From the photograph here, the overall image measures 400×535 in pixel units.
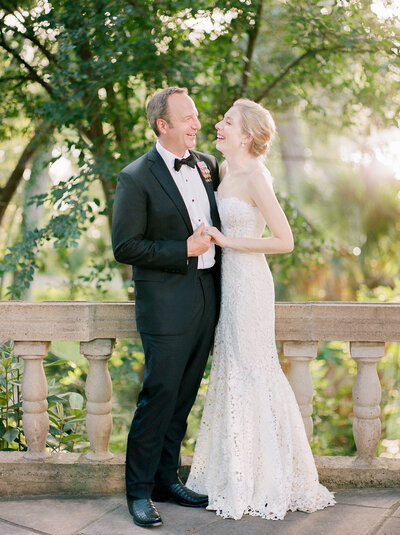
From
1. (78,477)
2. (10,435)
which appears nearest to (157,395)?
(78,477)

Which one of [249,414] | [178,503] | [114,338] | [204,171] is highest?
[204,171]

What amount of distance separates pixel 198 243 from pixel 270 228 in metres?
0.41

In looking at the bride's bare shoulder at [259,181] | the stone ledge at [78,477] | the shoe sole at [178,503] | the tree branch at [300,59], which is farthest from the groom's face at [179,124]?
the tree branch at [300,59]

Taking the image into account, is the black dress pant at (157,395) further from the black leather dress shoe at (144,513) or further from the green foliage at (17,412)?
the green foliage at (17,412)

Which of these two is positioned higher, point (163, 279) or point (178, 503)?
point (163, 279)

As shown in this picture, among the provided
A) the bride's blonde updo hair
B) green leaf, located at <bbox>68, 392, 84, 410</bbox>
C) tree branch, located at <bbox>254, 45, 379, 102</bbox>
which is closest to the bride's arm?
the bride's blonde updo hair

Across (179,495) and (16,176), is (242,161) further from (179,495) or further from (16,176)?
(16,176)

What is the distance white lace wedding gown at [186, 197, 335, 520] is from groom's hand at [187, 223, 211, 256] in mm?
259

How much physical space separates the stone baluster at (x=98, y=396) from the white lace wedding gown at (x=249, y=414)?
1.80 ft

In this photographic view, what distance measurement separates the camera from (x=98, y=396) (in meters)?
3.75

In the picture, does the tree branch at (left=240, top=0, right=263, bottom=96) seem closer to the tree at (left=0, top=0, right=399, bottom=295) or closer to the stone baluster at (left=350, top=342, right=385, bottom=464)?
the tree at (left=0, top=0, right=399, bottom=295)

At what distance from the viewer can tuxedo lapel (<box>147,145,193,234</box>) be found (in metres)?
3.47

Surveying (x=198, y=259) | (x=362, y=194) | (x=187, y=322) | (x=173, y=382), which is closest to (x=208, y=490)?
(x=173, y=382)

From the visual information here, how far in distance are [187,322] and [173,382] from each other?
325 mm
